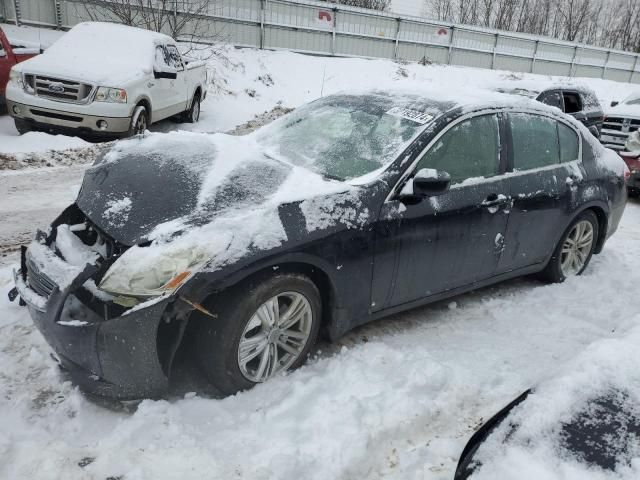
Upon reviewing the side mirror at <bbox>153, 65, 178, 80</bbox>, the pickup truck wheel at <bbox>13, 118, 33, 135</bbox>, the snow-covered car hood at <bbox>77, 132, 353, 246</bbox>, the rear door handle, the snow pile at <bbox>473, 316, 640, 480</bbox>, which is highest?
the snow-covered car hood at <bbox>77, 132, 353, 246</bbox>

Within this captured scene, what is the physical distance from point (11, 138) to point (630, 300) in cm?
846

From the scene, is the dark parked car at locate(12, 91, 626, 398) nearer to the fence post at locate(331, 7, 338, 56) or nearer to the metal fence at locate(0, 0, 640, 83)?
the metal fence at locate(0, 0, 640, 83)

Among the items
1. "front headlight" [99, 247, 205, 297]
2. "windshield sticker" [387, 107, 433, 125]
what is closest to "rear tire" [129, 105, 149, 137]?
"windshield sticker" [387, 107, 433, 125]

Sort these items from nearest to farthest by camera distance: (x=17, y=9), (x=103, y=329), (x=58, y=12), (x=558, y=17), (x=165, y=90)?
(x=103, y=329) → (x=165, y=90) → (x=17, y=9) → (x=58, y=12) → (x=558, y=17)

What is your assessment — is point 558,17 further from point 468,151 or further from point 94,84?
point 468,151

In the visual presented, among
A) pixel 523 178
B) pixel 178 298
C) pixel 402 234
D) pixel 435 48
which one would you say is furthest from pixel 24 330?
pixel 435 48

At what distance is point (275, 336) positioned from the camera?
10.4 ft

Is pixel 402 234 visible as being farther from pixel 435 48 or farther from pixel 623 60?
pixel 623 60

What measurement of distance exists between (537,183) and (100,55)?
25.1 ft

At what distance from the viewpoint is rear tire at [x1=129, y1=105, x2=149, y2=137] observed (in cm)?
884

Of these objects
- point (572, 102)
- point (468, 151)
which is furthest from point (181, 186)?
point (572, 102)

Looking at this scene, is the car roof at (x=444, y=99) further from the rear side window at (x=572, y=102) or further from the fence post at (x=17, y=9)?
the fence post at (x=17, y=9)

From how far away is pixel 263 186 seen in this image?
10.9 feet

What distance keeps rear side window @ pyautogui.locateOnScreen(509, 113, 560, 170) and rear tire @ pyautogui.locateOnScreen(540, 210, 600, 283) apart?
0.71 m
